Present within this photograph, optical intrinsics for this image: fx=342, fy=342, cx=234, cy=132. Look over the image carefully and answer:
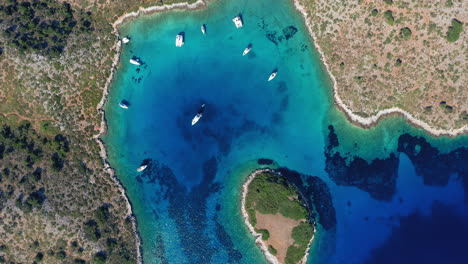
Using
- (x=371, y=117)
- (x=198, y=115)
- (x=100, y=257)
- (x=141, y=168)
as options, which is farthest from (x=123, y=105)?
(x=371, y=117)

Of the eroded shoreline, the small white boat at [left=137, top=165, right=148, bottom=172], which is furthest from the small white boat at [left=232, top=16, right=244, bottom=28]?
the small white boat at [left=137, top=165, right=148, bottom=172]

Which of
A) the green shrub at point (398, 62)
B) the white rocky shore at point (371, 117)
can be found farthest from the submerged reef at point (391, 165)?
the green shrub at point (398, 62)

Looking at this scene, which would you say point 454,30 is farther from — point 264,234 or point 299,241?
point 264,234

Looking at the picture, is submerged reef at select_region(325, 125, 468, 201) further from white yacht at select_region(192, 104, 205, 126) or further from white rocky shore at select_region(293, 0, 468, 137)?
white yacht at select_region(192, 104, 205, 126)

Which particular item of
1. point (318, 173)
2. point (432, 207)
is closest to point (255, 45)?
point (318, 173)

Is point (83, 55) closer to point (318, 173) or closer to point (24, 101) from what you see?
point (24, 101)

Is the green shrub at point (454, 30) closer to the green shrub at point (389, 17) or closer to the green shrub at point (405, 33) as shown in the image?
the green shrub at point (405, 33)

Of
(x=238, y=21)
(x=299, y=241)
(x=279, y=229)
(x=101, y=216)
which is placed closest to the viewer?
(x=101, y=216)
